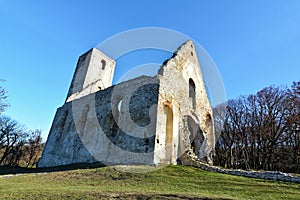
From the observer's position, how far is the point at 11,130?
32.2 m

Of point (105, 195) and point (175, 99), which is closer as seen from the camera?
point (105, 195)

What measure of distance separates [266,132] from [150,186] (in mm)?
16761

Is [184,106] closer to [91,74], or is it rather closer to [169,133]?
[169,133]

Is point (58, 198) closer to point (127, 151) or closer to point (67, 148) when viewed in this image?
point (127, 151)

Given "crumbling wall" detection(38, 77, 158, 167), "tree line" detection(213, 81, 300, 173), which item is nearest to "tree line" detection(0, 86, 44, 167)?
"crumbling wall" detection(38, 77, 158, 167)

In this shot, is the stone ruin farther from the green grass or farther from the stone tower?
the stone tower

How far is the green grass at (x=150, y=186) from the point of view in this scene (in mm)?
7648

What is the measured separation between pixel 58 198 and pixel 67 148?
1281 cm

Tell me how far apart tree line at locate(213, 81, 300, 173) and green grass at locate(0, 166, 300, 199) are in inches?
488

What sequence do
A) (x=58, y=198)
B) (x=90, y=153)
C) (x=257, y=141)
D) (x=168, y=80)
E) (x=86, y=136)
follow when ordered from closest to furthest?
1. (x=58, y=198)
2. (x=168, y=80)
3. (x=90, y=153)
4. (x=86, y=136)
5. (x=257, y=141)

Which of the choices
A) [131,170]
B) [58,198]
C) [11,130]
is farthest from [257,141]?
[11,130]

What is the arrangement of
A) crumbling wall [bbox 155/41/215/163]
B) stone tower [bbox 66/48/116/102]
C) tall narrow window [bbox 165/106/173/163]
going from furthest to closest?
1. stone tower [bbox 66/48/116/102]
2. crumbling wall [bbox 155/41/215/163]
3. tall narrow window [bbox 165/106/173/163]

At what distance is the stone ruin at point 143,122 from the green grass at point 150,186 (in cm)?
182

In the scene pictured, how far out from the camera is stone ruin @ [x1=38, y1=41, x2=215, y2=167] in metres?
13.3
